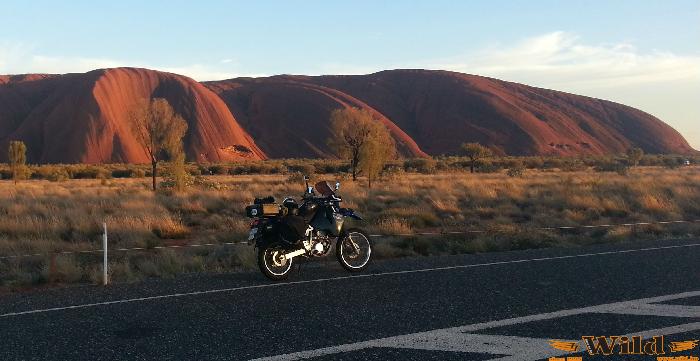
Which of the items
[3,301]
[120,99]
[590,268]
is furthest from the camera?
[120,99]

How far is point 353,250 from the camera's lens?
1062 cm

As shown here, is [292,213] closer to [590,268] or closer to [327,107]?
[590,268]

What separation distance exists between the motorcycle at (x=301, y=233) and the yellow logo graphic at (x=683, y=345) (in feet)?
17.7

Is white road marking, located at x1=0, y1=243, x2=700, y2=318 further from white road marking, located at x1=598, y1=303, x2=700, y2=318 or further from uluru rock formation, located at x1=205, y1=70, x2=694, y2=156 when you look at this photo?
uluru rock formation, located at x1=205, y1=70, x2=694, y2=156

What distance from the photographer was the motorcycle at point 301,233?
32.4ft

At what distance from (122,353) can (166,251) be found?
8067 millimetres

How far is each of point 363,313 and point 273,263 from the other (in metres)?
2.76

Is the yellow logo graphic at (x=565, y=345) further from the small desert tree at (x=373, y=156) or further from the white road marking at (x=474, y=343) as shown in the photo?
the small desert tree at (x=373, y=156)

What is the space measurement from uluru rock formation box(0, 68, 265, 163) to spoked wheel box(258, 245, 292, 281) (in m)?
79.4

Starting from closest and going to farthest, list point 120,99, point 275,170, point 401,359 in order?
point 401,359, point 275,170, point 120,99

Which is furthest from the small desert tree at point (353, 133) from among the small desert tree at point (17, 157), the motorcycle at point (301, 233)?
the motorcycle at point (301, 233)

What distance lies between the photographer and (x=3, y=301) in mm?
8570

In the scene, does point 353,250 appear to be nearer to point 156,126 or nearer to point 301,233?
point 301,233

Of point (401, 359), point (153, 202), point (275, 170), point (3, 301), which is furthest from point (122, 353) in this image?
point (275, 170)
